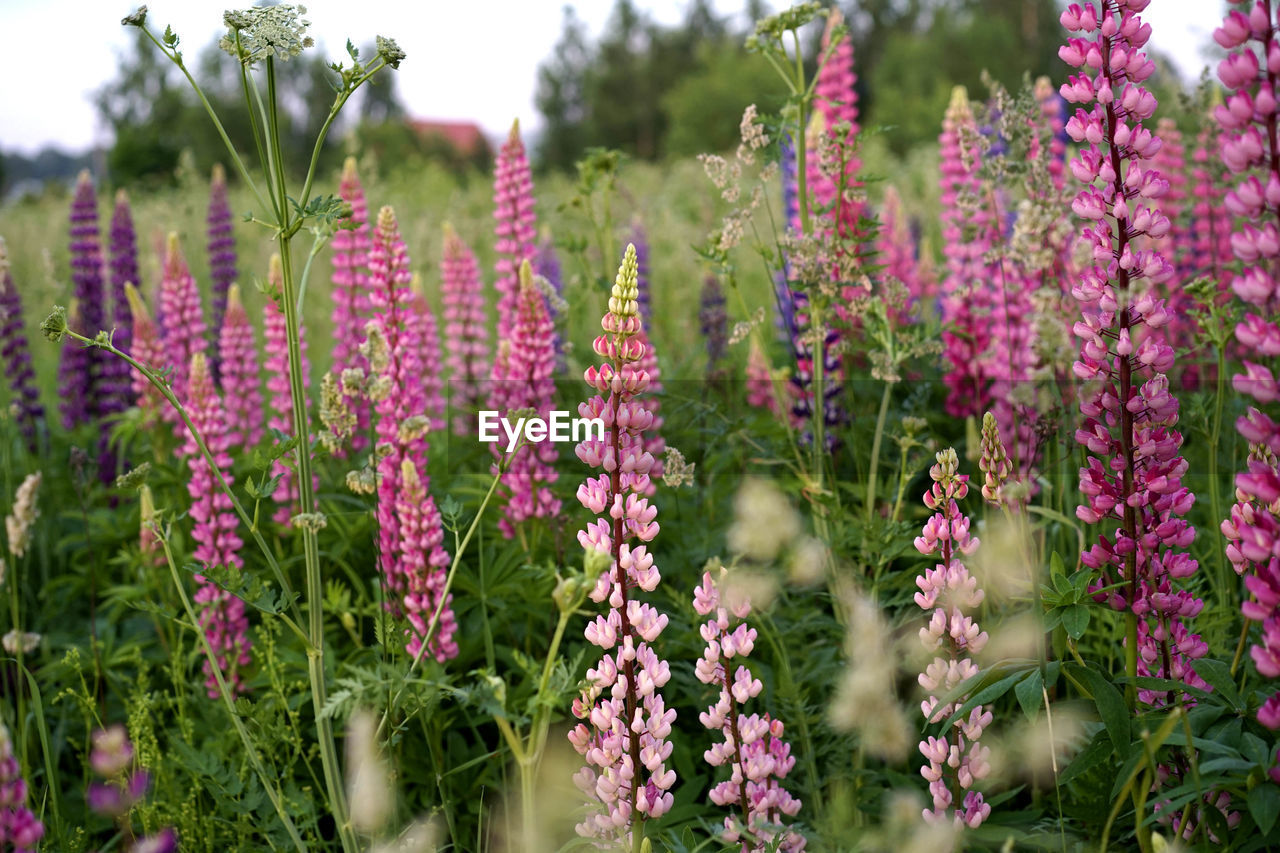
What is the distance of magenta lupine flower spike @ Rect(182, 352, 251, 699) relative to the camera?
3.01 m

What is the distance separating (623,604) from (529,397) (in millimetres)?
1714

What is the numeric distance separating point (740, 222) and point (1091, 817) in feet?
5.86

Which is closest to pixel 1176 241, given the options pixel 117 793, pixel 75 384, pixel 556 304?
pixel 556 304

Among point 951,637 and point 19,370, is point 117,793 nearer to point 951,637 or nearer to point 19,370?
point 951,637

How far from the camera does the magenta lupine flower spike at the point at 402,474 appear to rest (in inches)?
103

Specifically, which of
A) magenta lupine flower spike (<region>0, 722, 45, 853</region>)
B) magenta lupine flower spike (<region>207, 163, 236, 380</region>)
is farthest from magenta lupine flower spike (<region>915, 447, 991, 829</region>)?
magenta lupine flower spike (<region>207, 163, 236, 380</region>)

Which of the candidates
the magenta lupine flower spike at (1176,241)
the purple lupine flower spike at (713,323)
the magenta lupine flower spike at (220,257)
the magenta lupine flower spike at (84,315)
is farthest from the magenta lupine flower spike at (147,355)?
the magenta lupine flower spike at (1176,241)

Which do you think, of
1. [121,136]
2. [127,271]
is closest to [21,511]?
[127,271]

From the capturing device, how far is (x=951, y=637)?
6.04 ft

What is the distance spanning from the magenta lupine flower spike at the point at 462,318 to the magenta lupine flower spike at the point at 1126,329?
3046 millimetres

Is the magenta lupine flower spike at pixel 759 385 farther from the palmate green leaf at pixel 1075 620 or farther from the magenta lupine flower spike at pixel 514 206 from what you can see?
the palmate green leaf at pixel 1075 620

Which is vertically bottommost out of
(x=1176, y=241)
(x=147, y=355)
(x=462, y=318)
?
(x=147, y=355)

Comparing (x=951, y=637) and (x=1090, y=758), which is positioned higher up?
(x=951, y=637)

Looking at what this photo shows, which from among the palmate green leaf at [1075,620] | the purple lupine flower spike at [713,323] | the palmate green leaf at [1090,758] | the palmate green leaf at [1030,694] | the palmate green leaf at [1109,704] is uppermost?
the purple lupine flower spike at [713,323]
